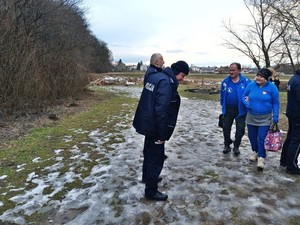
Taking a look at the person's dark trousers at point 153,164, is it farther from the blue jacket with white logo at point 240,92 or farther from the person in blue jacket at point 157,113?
the blue jacket with white logo at point 240,92

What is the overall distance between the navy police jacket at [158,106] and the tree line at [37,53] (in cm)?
754

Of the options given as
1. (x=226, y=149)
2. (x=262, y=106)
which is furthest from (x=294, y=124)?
(x=226, y=149)

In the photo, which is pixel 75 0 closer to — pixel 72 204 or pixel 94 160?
pixel 94 160

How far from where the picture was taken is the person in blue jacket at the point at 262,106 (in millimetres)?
5812

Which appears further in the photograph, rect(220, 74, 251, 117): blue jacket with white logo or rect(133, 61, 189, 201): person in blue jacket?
rect(220, 74, 251, 117): blue jacket with white logo

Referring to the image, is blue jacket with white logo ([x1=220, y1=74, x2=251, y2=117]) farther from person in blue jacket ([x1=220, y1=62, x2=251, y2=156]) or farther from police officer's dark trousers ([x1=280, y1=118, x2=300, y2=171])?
police officer's dark trousers ([x1=280, y1=118, x2=300, y2=171])

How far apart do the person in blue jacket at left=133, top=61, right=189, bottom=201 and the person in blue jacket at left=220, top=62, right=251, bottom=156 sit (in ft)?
8.10

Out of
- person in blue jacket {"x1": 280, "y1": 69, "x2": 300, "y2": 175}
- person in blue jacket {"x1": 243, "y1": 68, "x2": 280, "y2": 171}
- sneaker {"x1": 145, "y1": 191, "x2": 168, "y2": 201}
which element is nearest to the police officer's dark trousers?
person in blue jacket {"x1": 280, "y1": 69, "x2": 300, "y2": 175}

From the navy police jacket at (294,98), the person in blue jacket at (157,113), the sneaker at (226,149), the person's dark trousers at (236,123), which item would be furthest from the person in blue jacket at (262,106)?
the person in blue jacket at (157,113)

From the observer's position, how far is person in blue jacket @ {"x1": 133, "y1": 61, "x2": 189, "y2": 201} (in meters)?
4.07

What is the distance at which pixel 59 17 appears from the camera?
2036cm

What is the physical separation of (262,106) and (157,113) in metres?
2.70

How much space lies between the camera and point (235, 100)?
6.65m

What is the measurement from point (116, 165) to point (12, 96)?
21.4ft
